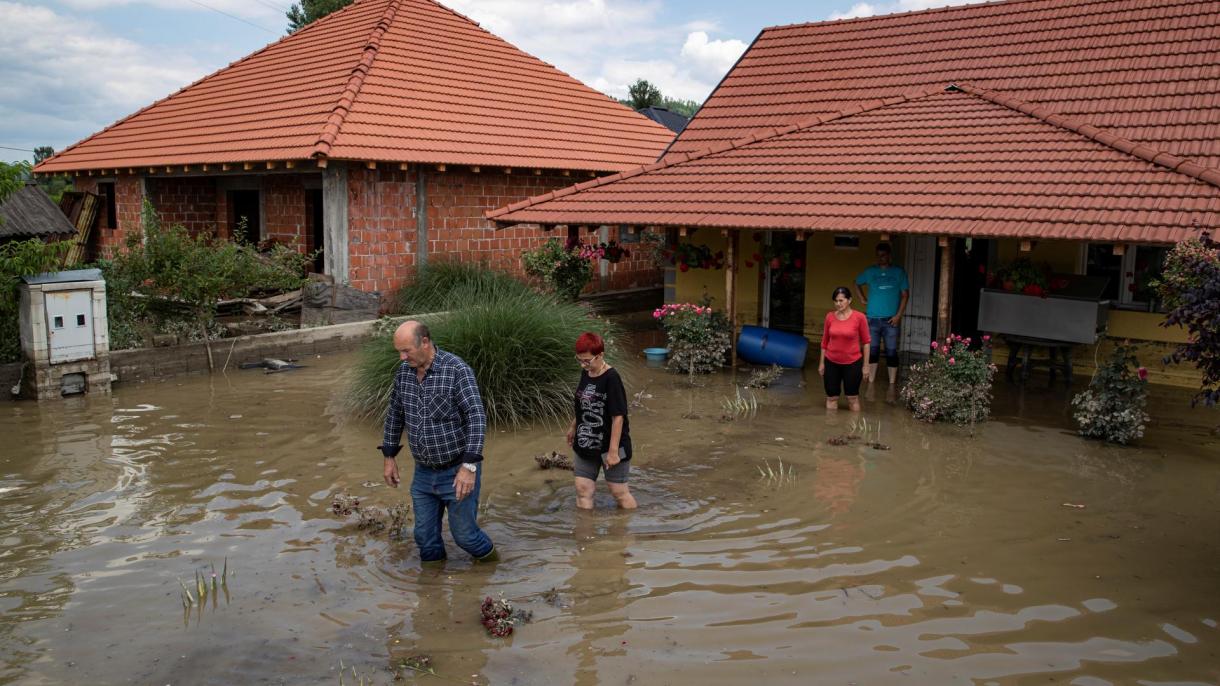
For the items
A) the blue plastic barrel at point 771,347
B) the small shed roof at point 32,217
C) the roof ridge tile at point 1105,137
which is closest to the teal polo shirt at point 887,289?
the blue plastic barrel at point 771,347

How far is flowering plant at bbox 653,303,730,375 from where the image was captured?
13.4 m

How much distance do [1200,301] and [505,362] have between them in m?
6.61

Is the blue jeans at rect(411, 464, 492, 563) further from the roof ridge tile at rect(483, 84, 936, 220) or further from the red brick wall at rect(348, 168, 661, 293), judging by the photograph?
the red brick wall at rect(348, 168, 661, 293)

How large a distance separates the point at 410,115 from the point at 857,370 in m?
10.7

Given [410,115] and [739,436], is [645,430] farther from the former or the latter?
[410,115]

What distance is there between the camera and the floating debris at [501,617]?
5.41m

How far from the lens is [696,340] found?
13.4 m

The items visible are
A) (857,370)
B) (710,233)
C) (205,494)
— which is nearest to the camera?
(205,494)

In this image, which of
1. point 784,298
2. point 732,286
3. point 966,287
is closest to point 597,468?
point 732,286

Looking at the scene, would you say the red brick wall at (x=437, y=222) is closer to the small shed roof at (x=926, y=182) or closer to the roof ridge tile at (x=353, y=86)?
the roof ridge tile at (x=353, y=86)

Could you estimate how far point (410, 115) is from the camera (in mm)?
17922

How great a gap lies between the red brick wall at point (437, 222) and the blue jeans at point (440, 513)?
10.9 m

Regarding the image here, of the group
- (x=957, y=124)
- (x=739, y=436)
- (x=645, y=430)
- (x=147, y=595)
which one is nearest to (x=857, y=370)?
(x=739, y=436)

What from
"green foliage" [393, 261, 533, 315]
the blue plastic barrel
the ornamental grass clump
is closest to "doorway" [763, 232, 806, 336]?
the blue plastic barrel
